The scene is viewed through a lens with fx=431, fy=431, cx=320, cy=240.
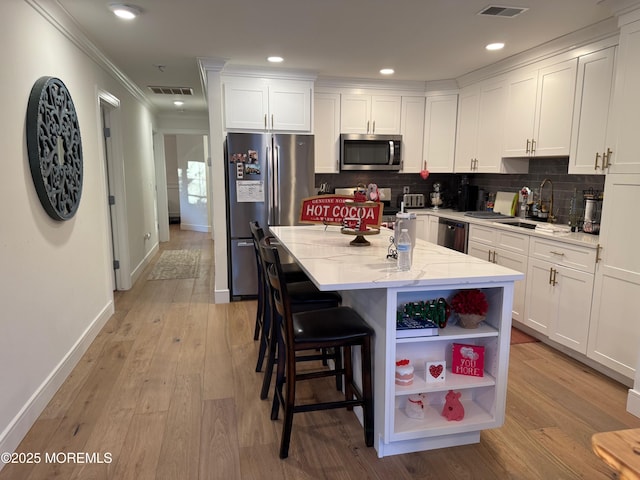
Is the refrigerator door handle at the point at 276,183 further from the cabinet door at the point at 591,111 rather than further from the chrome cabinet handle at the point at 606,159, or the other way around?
the chrome cabinet handle at the point at 606,159

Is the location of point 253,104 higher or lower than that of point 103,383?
higher

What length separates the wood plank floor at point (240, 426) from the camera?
2.00m

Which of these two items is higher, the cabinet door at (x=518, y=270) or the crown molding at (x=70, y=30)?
the crown molding at (x=70, y=30)

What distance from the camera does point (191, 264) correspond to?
6340mm

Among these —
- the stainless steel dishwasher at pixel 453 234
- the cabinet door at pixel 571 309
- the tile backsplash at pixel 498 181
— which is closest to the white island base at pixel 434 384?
the cabinet door at pixel 571 309

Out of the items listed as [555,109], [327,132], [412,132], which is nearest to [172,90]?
[327,132]

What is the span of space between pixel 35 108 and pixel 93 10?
0.89m

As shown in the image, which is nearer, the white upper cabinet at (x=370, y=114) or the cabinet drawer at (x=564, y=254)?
the cabinet drawer at (x=564, y=254)

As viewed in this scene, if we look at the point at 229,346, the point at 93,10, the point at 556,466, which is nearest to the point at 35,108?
the point at 93,10

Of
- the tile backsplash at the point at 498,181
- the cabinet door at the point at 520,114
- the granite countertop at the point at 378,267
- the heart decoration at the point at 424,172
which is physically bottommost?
the granite countertop at the point at 378,267

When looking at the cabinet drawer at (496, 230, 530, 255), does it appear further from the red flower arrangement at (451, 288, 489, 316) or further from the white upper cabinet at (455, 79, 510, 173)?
the red flower arrangement at (451, 288, 489, 316)

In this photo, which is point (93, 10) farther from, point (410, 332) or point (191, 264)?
point (191, 264)

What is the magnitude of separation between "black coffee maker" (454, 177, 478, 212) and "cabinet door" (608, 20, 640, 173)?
232 centimetres

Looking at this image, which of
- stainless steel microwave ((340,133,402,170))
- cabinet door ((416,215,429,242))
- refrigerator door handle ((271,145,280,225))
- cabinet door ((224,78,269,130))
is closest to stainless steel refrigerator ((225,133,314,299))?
refrigerator door handle ((271,145,280,225))
